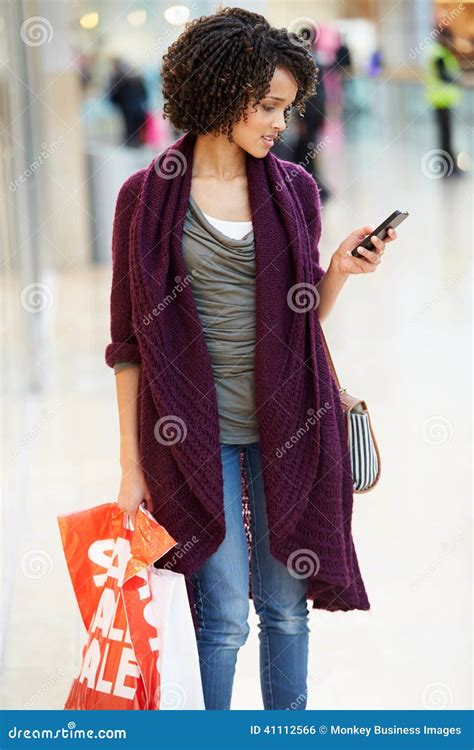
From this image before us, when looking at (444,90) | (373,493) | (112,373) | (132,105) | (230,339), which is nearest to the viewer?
(230,339)

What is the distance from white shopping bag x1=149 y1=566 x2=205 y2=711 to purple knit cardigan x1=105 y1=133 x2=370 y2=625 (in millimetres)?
57

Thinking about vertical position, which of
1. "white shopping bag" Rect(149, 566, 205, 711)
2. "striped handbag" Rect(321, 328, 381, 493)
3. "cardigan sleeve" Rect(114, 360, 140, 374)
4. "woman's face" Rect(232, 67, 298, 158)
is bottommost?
"white shopping bag" Rect(149, 566, 205, 711)

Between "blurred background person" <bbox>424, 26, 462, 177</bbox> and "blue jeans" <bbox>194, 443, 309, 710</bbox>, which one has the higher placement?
"blurred background person" <bbox>424, 26, 462, 177</bbox>

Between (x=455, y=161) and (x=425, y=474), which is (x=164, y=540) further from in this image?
(x=455, y=161)

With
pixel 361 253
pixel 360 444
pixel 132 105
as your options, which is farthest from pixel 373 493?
pixel 132 105

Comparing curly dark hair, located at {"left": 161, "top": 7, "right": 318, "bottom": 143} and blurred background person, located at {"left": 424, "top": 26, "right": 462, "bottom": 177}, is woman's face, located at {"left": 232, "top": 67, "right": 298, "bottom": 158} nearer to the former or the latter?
curly dark hair, located at {"left": 161, "top": 7, "right": 318, "bottom": 143}

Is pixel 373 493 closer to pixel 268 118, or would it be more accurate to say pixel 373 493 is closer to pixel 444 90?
pixel 268 118

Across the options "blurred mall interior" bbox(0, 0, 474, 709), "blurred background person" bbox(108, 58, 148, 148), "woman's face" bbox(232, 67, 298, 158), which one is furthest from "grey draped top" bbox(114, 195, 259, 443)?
"blurred background person" bbox(108, 58, 148, 148)

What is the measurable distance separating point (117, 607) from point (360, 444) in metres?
0.59

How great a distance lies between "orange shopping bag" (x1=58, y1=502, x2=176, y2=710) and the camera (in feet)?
7.38

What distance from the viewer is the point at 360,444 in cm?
237

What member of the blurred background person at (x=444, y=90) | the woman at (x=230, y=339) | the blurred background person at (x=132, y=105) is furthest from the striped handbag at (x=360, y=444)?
the blurred background person at (x=444, y=90)

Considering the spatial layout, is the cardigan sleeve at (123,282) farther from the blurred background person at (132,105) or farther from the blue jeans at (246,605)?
the blurred background person at (132,105)

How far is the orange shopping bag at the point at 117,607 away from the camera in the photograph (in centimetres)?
225
